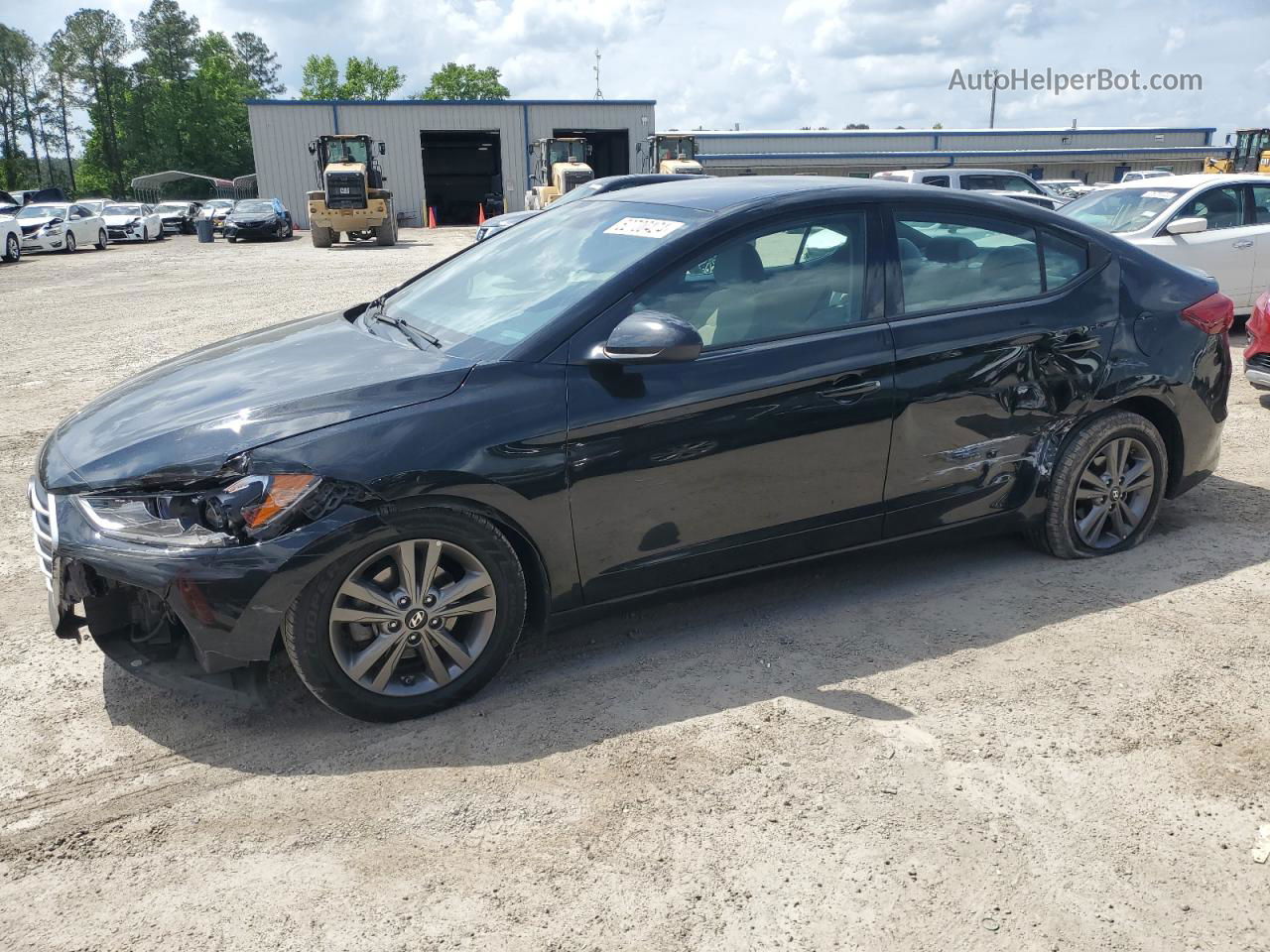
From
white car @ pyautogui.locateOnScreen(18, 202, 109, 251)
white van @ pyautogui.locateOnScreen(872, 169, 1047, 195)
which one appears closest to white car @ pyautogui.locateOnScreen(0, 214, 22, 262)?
white car @ pyautogui.locateOnScreen(18, 202, 109, 251)

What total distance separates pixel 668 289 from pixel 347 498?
1345 millimetres

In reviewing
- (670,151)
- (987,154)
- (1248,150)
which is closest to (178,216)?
(670,151)

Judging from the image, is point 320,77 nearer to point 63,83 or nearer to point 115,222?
point 63,83

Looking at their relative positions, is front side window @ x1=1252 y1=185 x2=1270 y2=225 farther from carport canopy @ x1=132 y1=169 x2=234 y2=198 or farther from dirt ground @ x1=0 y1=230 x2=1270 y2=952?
carport canopy @ x1=132 y1=169 x2=234 y2=198

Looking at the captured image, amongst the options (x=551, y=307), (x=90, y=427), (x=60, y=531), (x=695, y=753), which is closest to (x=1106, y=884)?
(x=695, y=753)

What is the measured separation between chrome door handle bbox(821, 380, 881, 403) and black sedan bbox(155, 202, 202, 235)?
44473 mm

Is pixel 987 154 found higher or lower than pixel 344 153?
higher

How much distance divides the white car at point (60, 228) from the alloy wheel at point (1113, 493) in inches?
1222

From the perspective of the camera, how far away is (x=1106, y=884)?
8.48 ft

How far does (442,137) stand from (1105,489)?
50867 millimetres

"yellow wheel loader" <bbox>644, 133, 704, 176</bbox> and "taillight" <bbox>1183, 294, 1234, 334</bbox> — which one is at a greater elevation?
"yellow wheel loader" <bbox>644, 133, 704, 176</bbox>

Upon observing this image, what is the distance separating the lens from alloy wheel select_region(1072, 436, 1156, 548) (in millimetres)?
4555

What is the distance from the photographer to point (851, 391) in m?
3.85

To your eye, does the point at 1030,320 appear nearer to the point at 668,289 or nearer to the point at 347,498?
the point at 668,289
